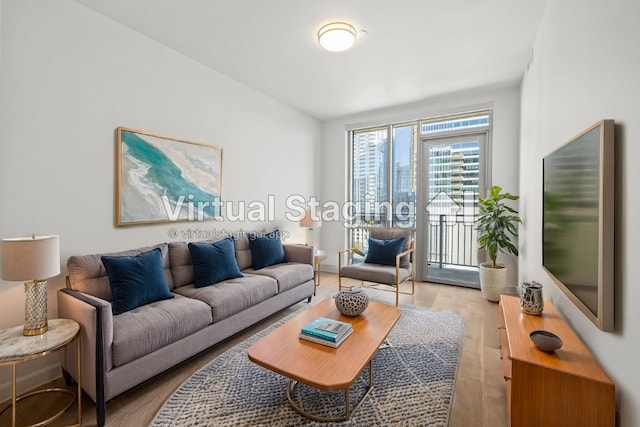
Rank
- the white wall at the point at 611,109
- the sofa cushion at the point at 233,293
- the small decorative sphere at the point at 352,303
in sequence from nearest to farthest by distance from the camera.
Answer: the white wall at the point at 611,109, the small decorative sphere at the point at 352,303, the sofa cushion at the point at 233,293

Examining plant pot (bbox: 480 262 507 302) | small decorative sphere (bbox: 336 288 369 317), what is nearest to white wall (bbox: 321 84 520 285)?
plant pot (bbox: 480 262 507 302)

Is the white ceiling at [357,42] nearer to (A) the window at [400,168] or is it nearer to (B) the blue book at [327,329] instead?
(A) the window at [400,168]

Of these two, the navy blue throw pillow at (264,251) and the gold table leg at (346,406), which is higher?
the navy blue throw pillow at (264,251)

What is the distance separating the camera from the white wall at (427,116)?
12.7 ft

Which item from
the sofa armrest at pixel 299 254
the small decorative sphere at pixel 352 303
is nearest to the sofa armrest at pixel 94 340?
the small decorative sphere at pixel 352 303

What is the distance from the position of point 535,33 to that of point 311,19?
200 centimetres

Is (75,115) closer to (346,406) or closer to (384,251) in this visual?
(346,406)

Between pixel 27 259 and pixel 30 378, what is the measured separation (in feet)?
3.23

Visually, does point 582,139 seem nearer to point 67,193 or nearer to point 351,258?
point 67,193

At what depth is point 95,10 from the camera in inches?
91.0

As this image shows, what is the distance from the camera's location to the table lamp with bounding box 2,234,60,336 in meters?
1.61

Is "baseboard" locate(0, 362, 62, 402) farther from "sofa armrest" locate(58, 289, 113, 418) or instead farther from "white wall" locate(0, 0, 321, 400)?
"sofa armrest" locate(58, 289, 113, 418)

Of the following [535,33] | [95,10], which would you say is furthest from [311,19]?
[535,33]

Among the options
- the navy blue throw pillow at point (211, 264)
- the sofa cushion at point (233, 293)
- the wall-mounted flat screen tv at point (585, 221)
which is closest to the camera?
the wall-mounted flat screen tv at point (585, 221)
